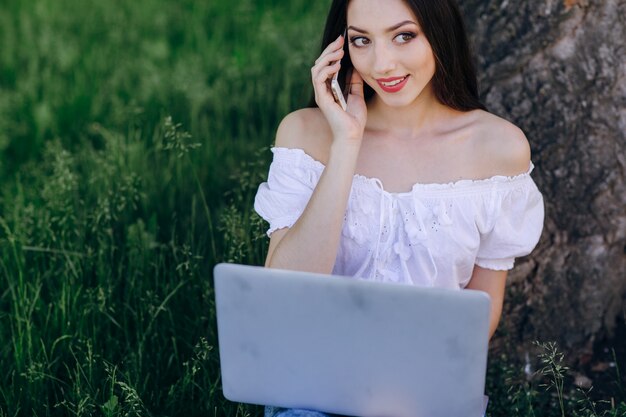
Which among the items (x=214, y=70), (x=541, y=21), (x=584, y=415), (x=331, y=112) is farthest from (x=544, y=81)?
(x=214, y=70)

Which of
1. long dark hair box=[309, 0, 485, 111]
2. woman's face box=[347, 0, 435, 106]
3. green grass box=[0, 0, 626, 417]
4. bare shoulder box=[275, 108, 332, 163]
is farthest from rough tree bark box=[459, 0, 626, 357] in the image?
bare shoulder box=[275, 108, 332, 163]

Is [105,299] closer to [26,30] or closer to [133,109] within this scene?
[133,109]

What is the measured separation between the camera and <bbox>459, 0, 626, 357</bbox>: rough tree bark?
258cm

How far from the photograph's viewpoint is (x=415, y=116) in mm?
2320

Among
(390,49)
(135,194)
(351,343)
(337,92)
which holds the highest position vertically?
(390,49)

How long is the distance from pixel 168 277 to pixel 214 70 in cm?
172

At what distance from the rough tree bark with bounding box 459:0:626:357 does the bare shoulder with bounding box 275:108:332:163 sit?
67 cm

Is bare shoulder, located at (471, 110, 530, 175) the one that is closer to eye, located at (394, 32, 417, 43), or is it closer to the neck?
the neck

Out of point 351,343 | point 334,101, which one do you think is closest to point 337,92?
point 334,101

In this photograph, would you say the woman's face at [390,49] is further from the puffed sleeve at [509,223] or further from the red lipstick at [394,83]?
the puffed sleeve at [509,223]

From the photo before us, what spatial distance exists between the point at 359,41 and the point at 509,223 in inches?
22.9

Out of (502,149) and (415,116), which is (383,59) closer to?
(415,116)

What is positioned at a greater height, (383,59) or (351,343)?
(383,59)

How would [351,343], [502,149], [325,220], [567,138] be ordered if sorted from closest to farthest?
[351,343] → [325,220] → [502,149] → [567,138]
